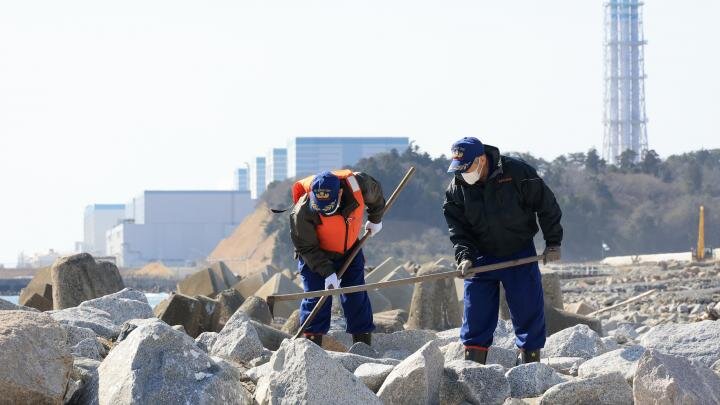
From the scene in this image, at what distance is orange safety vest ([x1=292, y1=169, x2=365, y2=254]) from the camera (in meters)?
8.46

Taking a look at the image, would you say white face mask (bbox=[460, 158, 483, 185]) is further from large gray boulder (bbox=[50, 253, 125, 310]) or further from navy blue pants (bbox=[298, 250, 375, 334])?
large gray boulder (bbox=[50, 253, 125, 310])

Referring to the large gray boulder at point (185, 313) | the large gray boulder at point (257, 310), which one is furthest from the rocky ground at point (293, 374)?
the large gray boulder at point (257, 310)

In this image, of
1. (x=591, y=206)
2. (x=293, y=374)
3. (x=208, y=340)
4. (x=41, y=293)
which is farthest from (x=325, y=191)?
(x=591, y=206)

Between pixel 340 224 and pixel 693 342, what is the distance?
2300 millimetres

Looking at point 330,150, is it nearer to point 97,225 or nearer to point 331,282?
point 97,225

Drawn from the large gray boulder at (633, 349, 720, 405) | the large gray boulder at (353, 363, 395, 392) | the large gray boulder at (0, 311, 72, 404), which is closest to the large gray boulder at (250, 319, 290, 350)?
the large gray boulder at (353, 363, 395, 392)

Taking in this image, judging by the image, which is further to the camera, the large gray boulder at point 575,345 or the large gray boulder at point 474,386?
the large gray boulder at point 575,345

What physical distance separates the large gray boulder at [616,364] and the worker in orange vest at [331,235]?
1656 mm

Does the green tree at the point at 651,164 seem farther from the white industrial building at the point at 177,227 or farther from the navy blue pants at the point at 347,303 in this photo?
the navy blue pants at the point at 347,303

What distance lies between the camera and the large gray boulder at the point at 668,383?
20.8 feet

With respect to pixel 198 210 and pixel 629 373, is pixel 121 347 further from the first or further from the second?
pixel 198 210

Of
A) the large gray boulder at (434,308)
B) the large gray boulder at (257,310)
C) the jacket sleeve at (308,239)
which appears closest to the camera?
the jacket sleeve at (308,239)

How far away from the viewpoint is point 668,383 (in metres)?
6.34

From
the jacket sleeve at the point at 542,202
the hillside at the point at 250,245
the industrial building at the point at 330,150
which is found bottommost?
the hillside at the point at 250,245
